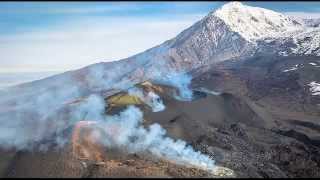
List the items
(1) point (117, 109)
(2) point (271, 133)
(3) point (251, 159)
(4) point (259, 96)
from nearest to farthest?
(3) point (251, 159), (1) point (117, 109), (2) point (271, 133), (4) point (259, 96)

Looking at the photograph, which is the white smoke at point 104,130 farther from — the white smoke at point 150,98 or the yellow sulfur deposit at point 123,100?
the yellow sulfur deposit at point 123,100

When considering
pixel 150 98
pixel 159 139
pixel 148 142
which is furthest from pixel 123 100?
pixel 148 142

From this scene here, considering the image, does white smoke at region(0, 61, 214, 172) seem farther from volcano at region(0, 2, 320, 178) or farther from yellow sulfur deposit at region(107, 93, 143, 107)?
yellow sulfur deposit at region(107, 93, 143, 107)

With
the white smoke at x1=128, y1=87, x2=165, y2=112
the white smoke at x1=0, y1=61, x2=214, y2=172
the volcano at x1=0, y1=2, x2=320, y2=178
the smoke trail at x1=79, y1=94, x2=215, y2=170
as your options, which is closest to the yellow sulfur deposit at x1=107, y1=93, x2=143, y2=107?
the volcano at x1=0, y1=2, x2=320, y2=178

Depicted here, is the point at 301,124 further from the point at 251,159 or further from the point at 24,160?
the point at 24,160

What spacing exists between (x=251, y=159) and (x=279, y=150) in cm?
965

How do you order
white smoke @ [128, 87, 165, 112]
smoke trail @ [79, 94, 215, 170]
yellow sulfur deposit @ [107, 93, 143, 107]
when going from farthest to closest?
white smoke @ [128, 87, 165, 112] → yellow sulfur deposit @ [107, 93, 143, 107] → smoke trail @ [79, 94, 215, 170]

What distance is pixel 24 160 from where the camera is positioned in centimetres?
6888

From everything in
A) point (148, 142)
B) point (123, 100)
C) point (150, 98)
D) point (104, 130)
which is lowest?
point (150, 98)

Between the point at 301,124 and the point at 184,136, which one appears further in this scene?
the point at 301,124

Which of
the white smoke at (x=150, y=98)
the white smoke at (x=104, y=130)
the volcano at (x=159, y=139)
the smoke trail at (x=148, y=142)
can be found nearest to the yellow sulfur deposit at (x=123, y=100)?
the volcano at (x=159, y=139)

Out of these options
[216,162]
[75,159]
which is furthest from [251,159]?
[75,159]

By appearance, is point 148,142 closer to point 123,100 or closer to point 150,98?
point 123,100

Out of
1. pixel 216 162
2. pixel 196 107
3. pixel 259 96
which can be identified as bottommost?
pixel 259 96
